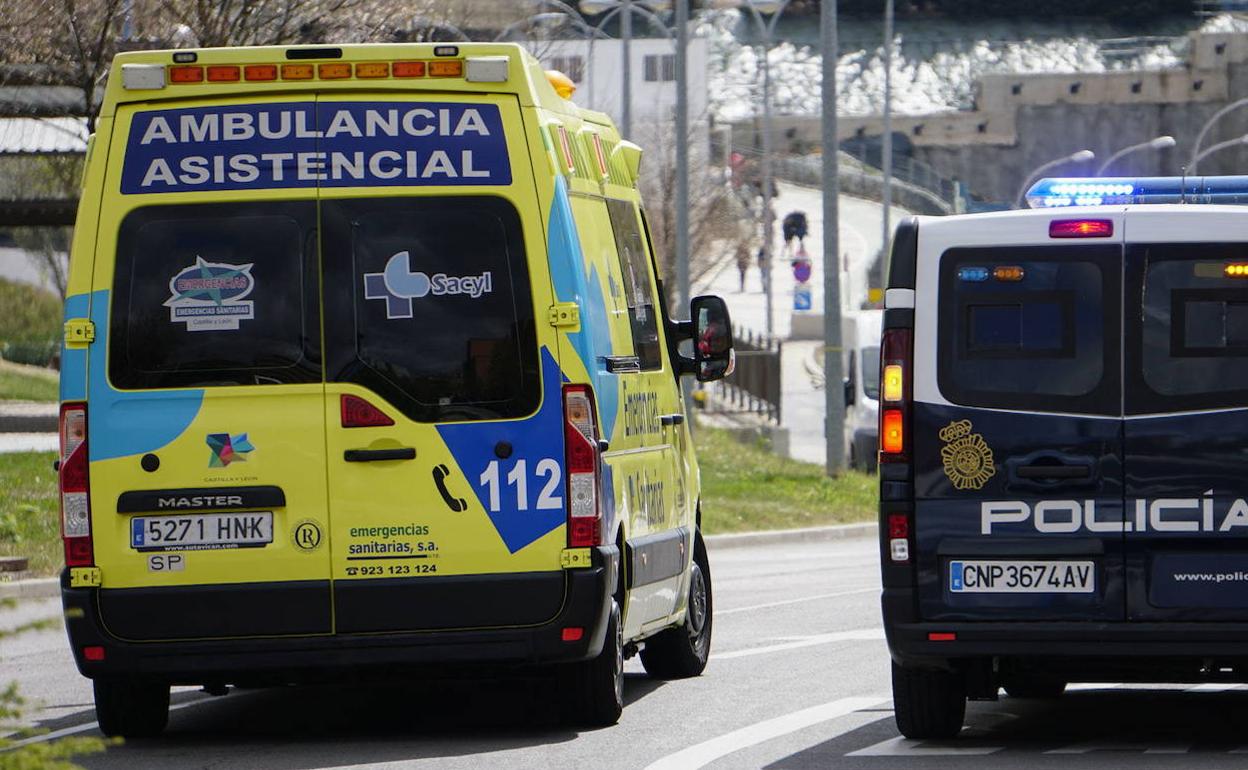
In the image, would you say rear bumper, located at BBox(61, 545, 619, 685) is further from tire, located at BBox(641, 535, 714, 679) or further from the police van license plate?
tire, located at BBox(641, 535, 714, 679)

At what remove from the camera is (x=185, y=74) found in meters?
9.40

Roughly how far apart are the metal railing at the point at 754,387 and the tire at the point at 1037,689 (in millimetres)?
29580

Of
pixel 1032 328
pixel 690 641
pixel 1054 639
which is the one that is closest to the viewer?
pixel 1054 639

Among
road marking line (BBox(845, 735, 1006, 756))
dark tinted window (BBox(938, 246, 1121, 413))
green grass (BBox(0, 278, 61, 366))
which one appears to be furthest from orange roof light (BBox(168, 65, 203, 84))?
green grass (BBox(0, 278, 61, 366))

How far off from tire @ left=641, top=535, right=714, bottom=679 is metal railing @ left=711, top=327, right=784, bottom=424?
28.7m

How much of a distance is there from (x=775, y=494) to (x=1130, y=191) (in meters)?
17.2

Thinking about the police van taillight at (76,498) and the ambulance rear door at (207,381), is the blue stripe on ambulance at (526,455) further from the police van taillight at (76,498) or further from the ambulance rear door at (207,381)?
the police van taillight at (76,498)

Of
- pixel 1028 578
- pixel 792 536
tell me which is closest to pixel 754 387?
pixel 792 536

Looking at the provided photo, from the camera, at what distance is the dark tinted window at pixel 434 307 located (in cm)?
930

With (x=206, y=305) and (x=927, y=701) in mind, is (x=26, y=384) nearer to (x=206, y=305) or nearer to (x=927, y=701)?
(x=206, y=305)

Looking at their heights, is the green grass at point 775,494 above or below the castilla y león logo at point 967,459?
below

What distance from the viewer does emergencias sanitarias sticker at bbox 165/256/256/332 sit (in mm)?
9312

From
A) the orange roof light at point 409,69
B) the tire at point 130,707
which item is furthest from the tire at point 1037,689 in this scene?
the orange roof light at point 409,69

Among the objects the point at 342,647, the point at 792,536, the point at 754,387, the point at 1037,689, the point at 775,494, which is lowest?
the point at 792,536
